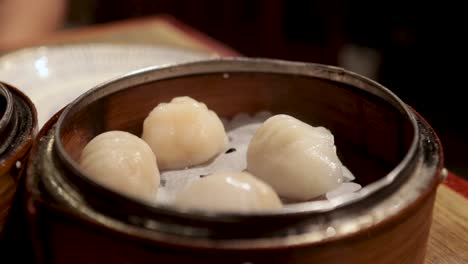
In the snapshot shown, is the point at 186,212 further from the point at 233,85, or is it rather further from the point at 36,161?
the point at 233,85

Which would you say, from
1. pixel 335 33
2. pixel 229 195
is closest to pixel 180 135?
pixel 229 195

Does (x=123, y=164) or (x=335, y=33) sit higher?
(x=123, y=164)

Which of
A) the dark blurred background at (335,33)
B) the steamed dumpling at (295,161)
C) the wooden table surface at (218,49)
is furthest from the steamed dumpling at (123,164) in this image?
the dark blurred background at (335,33)

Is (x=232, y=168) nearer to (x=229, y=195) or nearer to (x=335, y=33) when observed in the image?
(x=229, y=195)

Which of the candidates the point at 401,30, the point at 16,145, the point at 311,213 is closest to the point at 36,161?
the point at 16,145

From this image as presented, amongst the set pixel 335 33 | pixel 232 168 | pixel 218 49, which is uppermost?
pixel 232 168

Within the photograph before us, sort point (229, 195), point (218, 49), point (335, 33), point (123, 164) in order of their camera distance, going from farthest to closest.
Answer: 1. point (335, 33)
2. point (218, 49)
3. point (123, 164)
4. point (229, 195)

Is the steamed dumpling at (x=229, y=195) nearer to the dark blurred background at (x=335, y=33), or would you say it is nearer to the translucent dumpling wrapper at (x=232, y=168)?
the translucent dumpling wrapper at (x=232, y=168)
